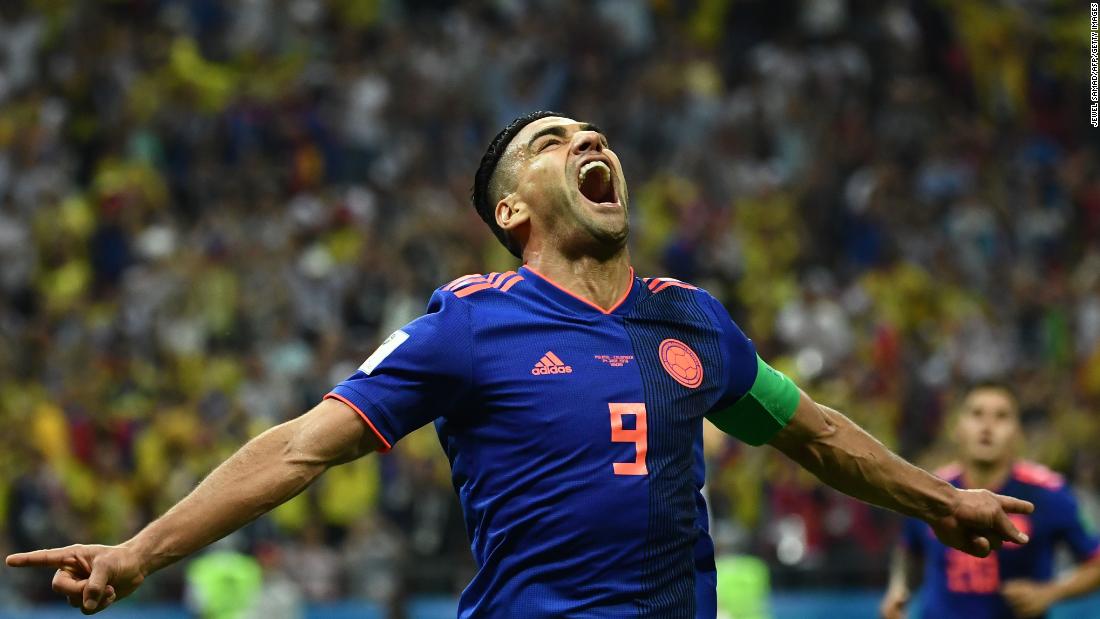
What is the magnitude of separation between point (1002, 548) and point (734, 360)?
142 inches

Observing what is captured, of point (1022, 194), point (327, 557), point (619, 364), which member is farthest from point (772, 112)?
point (619, 364)

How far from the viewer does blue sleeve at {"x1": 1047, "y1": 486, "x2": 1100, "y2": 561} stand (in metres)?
7.34

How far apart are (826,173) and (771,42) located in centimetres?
188

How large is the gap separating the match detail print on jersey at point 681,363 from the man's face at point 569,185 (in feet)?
0.95

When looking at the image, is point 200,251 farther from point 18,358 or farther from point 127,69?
point 127,69

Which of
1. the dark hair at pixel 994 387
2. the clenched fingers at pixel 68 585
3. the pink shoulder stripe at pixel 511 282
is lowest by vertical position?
the clenched fingers at pixel 68 585

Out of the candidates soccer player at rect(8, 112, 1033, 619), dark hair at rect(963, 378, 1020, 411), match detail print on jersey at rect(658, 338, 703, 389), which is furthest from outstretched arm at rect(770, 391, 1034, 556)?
dark hair at rect(963, 378, 1020, 411)

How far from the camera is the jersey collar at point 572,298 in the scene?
383 centimetres

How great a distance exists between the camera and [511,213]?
4.05 metres

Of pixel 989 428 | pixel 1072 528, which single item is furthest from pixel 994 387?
pixel 1072 528

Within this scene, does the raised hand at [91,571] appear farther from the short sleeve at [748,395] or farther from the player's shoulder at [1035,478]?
the player's shoulder at [1035,478]

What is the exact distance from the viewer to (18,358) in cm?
1295

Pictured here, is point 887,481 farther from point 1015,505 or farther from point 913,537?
point 913,537

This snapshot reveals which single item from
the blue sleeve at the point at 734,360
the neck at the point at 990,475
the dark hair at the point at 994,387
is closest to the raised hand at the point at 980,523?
the blue sleeve at the point at 734,360
